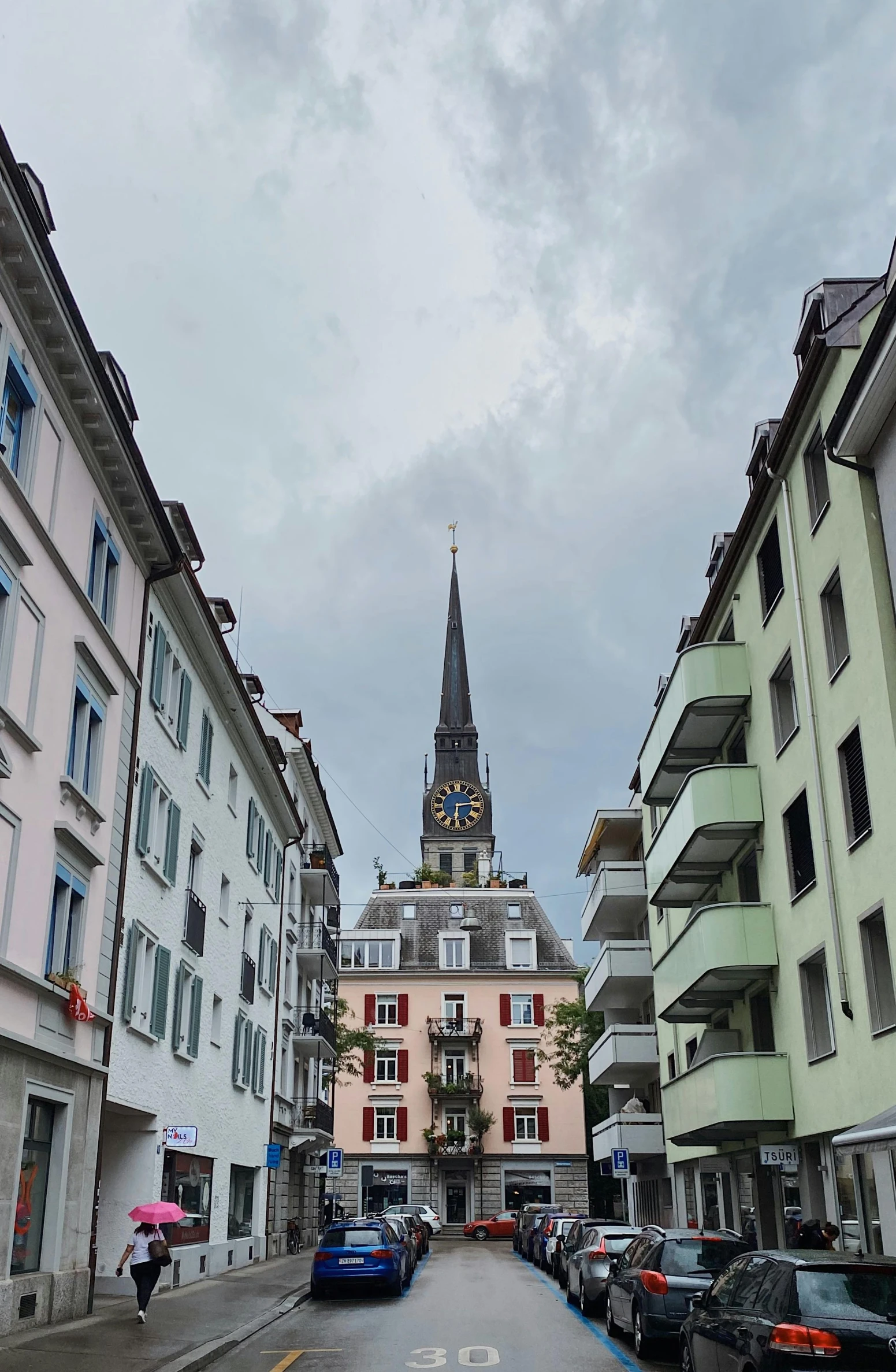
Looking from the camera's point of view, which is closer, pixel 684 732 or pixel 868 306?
pixel 868 306

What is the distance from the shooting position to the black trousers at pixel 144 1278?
16.6m

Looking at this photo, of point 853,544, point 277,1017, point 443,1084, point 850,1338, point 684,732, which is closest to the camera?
point 850,1338

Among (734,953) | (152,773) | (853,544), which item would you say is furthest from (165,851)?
(853,544)

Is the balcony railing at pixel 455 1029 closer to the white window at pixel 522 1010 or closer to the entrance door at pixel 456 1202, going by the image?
the white window at pixel 522 1010

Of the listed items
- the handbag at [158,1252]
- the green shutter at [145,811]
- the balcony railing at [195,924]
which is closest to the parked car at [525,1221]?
the balcony railing at [195,924]

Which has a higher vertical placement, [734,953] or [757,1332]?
[734,953]

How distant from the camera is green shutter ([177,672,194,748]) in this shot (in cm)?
2403

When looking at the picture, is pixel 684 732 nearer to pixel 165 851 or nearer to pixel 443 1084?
pixel 165 851

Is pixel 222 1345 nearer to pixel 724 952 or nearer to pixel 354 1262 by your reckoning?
pixel 354 1262

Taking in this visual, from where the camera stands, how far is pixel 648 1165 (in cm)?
3678

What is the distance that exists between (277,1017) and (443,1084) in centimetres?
2596

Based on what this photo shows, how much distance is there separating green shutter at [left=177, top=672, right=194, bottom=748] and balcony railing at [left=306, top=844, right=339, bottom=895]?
57.5ft

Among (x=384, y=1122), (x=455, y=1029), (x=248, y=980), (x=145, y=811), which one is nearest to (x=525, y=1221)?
(x=248, y=980)

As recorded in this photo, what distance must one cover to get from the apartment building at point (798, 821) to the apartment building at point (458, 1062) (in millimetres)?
32601
